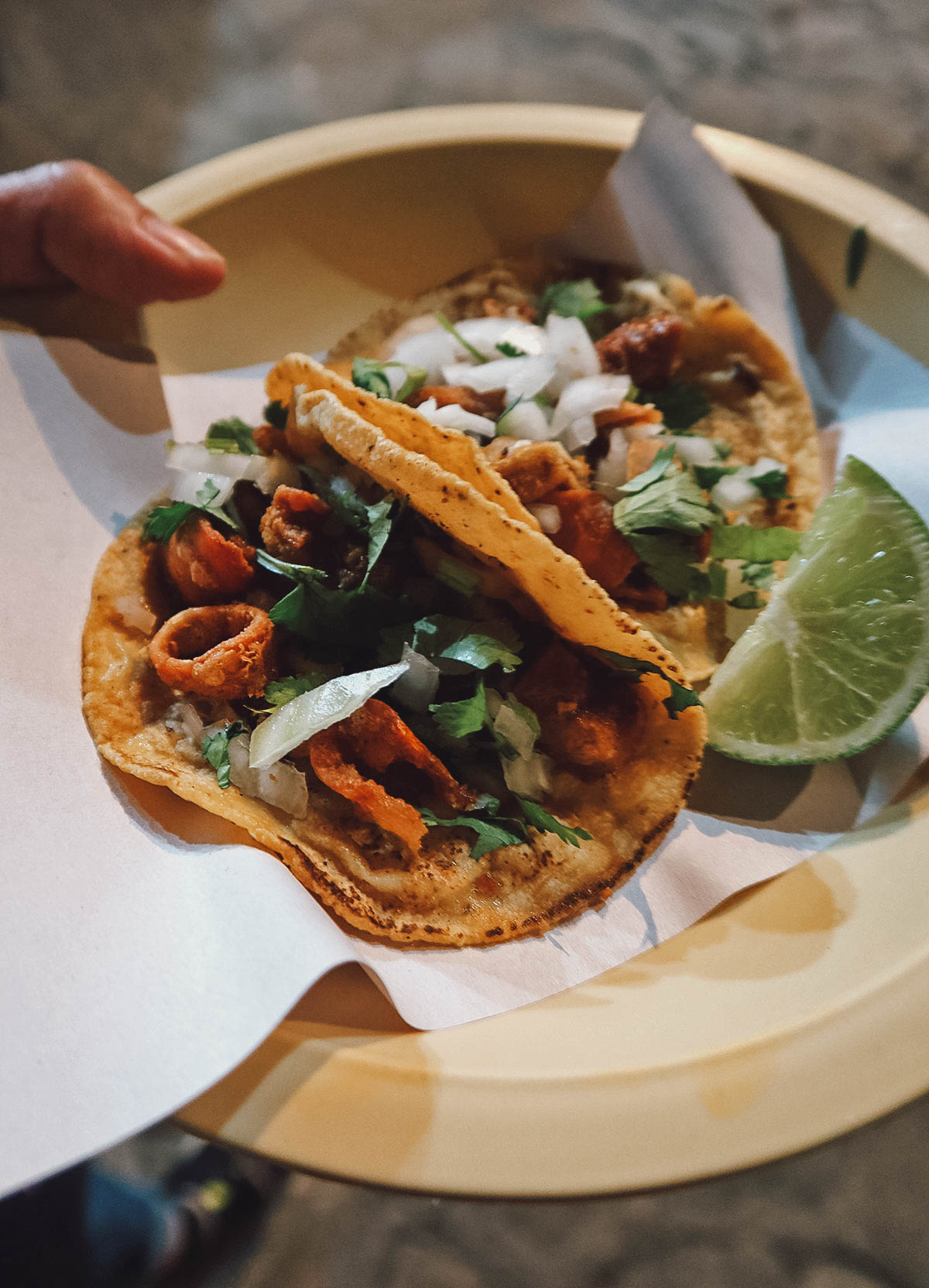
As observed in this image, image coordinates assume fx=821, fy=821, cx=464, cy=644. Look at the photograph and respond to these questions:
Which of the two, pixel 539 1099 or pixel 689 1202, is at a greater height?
pixel 539 1099

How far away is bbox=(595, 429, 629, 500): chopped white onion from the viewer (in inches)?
62.4

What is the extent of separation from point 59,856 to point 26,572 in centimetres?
51

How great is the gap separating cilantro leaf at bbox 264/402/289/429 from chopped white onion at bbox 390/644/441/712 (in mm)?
559

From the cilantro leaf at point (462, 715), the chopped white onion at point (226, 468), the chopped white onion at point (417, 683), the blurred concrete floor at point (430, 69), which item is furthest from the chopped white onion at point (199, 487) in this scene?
the blurred concrete floor at point (430, 69)

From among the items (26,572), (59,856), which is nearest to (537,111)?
(26,572)

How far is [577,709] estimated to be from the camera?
1342mm

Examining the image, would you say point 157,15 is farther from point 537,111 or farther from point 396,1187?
point 396,1187

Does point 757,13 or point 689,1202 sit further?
Answer: point 757,13

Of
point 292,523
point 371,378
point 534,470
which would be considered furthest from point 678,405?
point 292,523

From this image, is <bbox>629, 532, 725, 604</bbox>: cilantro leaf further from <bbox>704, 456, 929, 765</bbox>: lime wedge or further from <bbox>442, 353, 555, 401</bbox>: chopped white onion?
<bbox>442, 353, 555, 401</bbox>: chopped white onion

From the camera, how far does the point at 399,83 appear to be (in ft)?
9.73

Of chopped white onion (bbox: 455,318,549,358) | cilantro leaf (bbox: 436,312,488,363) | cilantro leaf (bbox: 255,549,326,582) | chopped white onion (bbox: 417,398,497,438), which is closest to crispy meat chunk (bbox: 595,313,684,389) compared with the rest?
chopped white onion (bbox: 455,318,549,358)

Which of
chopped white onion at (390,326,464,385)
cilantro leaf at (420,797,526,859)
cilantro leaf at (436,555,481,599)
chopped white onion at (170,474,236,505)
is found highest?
chopped white onion at (390,326,464,385)

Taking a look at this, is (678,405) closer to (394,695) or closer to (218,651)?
(394,695)
